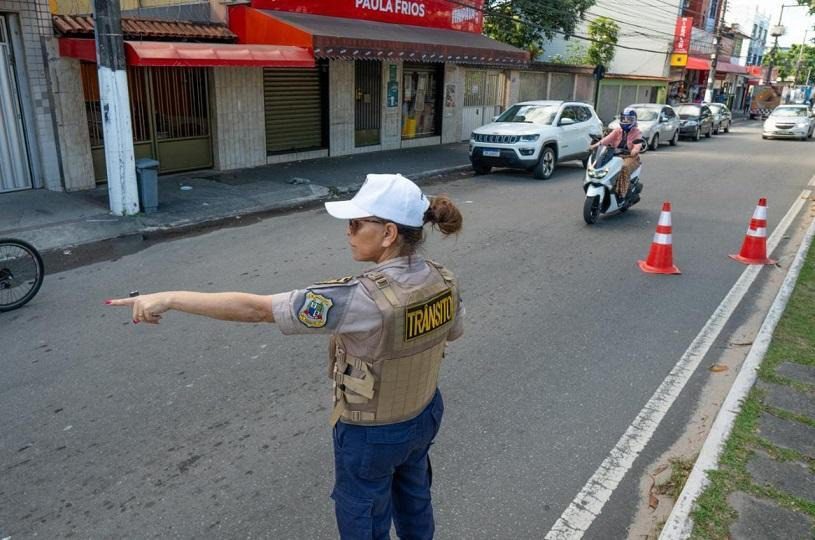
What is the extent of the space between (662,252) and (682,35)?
3898 centimetres

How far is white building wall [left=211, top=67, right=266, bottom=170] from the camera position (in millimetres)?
13602

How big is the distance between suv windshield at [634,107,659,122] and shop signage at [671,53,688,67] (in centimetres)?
2014

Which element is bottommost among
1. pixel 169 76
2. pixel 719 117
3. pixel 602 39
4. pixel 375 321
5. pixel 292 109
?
pixel 719 117

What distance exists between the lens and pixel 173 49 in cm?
1059

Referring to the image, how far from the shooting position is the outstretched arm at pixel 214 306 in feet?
6.86

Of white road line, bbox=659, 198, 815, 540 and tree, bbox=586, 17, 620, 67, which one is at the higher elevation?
tree, bbox=586, 17, 620, 67

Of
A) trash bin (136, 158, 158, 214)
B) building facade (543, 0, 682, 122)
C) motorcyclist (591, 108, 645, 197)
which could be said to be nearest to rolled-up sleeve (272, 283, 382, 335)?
trash bin (136, 158, 158, 214)

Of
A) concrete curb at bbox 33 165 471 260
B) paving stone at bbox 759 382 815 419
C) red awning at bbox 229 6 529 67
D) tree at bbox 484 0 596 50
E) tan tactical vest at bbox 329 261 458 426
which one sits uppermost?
tree at bbox 484 0 596 50

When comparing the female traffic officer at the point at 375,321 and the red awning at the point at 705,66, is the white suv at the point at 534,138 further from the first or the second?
the red awning at the point at 705,66

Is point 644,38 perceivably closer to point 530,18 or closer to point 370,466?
point 530,18

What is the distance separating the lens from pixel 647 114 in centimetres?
2333

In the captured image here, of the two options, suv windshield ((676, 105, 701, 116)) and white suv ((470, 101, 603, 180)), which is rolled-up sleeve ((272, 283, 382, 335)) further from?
suv windshield ((676, 105, 701, 116))

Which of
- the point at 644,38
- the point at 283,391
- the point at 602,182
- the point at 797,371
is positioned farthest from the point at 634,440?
the point at 644,38

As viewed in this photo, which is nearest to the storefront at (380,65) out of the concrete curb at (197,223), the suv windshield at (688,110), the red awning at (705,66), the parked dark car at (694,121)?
the concrete curb at (197,223)
